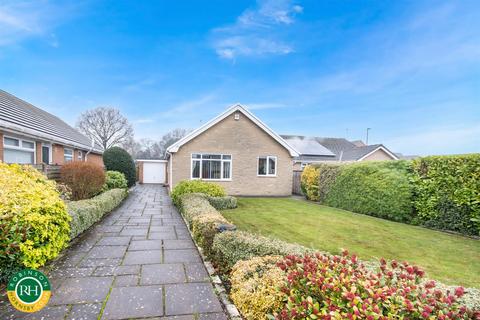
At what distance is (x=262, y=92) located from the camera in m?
17.0

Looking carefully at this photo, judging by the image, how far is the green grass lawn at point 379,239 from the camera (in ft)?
14.9

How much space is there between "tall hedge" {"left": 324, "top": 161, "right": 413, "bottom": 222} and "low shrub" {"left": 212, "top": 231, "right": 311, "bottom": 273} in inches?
286

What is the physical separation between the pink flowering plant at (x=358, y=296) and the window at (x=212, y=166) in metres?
11.5

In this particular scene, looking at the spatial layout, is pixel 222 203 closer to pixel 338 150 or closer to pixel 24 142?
pixel 24 142

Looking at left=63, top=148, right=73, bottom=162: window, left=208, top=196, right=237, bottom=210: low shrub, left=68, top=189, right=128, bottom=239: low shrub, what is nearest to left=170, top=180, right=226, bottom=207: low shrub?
left=208, top=196, right=237, bottom=210: low shrub

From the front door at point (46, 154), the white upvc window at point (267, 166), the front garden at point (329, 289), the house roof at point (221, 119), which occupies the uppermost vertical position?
the house roof at point (221, 119)

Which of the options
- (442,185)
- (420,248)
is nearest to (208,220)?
(420,248)

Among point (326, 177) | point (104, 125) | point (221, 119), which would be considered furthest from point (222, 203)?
point (104, 125)

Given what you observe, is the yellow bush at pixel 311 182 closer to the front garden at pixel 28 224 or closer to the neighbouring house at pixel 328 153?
the neighbouring house at pixel 328 153

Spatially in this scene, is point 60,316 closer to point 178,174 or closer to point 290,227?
point 290,227

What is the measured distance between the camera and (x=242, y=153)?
556 inches

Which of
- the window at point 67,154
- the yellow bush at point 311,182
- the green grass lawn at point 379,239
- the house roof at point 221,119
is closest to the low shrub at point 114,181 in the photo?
the window at point 67,154

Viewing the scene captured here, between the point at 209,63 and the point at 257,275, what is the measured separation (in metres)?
13.2

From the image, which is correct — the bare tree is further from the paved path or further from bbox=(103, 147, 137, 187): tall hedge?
the paved path
